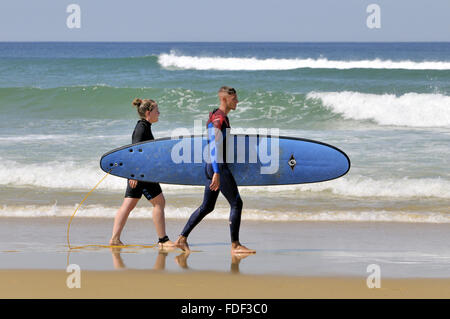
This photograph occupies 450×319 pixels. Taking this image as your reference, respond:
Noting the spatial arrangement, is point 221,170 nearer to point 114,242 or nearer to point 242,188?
point 114,242

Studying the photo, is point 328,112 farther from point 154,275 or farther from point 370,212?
point 154,275

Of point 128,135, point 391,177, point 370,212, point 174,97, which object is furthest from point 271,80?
point 370,212

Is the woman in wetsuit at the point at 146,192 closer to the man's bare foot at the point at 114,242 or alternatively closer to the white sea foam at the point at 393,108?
the man's bare foot at the point at 114,242

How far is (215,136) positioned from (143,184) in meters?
0.80

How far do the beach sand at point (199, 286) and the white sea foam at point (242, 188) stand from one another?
11.7ft

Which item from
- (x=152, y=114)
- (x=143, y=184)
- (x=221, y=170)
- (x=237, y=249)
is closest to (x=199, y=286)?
(x=237, y=249)

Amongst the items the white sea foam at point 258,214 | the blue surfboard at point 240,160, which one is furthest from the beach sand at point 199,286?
the white sea foam at point 258,214

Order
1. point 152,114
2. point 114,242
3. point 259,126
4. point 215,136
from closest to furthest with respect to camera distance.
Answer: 1. point 215,136
2. point 152,114
3. point 114,242
4. point 259,126

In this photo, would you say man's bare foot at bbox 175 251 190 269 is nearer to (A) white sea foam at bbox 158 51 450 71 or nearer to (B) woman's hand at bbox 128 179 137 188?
(B) woman's hand at bbox 128 179 137 188

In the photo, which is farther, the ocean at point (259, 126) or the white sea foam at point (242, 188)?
the white sea foam at point (242, 188)

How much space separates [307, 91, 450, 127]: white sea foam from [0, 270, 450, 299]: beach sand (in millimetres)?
11061

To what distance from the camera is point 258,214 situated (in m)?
6.47

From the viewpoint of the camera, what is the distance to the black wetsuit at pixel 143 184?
4828 mm

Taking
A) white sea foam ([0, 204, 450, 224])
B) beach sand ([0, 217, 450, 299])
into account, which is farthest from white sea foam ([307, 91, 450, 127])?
beach sand ([0, 217, 450, 299])
